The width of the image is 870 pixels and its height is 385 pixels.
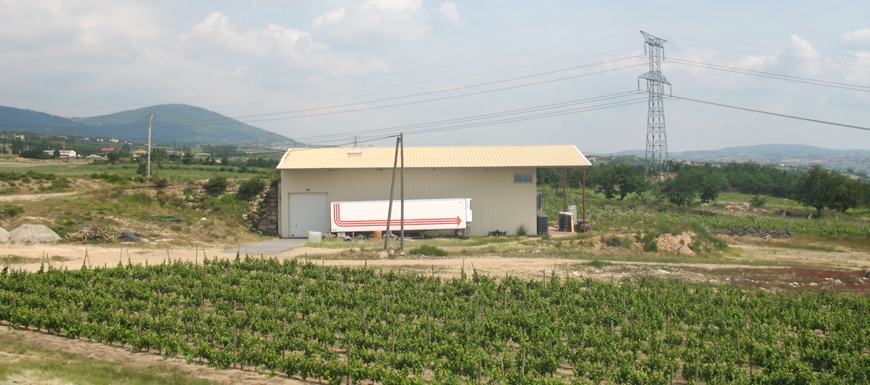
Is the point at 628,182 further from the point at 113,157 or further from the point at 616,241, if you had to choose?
the point at 113,157

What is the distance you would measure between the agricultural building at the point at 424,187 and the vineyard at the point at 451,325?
14.2 m

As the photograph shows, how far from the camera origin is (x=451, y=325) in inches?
531

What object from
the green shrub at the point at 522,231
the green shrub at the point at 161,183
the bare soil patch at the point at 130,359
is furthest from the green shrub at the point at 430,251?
the green shrub at the point at 161,183

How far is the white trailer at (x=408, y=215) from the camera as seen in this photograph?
32594mm

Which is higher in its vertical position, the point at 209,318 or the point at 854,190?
the point at 854,190

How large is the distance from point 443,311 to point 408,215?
18096 millimetres

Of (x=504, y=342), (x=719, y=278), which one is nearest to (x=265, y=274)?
(x=504, y=342)

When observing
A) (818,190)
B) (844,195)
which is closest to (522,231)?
(818,190)

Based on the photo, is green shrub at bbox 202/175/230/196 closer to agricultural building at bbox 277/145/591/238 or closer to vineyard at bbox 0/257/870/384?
agricultural building at bbox 277/145/591/238

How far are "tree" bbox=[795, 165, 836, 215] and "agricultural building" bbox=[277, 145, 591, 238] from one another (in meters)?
36.7

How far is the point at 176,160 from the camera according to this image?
6950cm

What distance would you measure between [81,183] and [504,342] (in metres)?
39.4

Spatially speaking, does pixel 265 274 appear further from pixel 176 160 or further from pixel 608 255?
pixel 176 160

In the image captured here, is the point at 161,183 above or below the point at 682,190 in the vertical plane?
above
